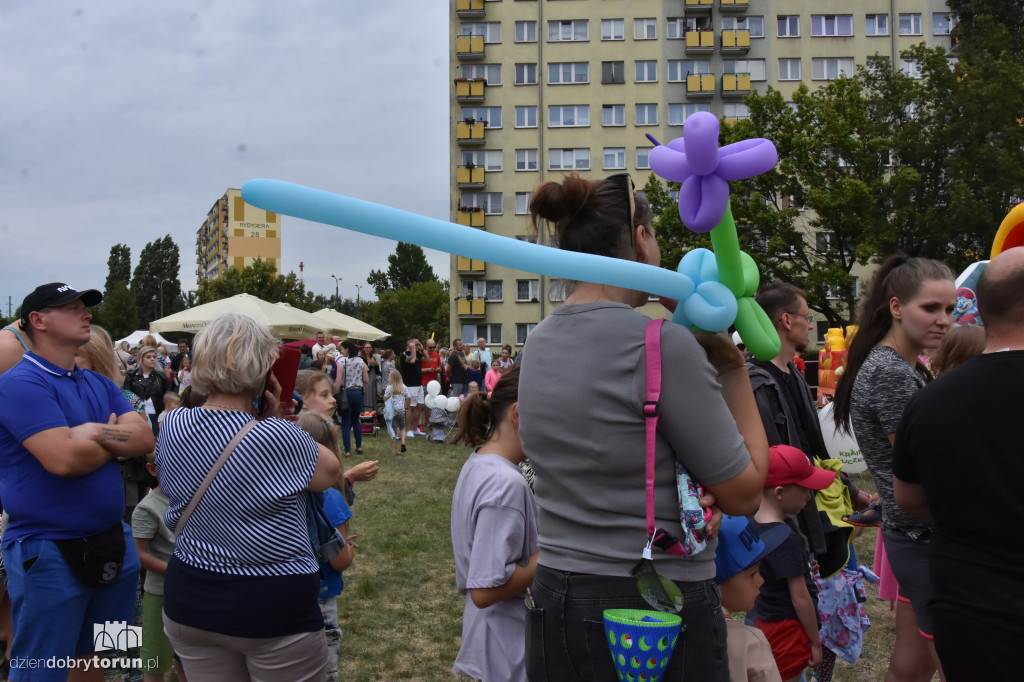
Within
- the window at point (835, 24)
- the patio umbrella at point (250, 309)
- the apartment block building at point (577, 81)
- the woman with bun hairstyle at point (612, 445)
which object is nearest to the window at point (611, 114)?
the apartment block building at point (577, 81)

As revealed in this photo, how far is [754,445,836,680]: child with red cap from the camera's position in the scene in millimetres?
3096

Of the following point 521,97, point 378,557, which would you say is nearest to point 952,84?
point 521,97

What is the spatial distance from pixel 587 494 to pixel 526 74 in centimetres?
4694

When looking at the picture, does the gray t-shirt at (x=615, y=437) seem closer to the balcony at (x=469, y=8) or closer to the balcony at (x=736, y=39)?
the balcony at (x=736, y=39)

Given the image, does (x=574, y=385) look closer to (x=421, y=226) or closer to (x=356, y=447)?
(x=421, y=226)

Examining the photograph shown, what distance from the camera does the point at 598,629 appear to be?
5.98 ft

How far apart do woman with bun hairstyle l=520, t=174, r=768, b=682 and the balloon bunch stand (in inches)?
3.6

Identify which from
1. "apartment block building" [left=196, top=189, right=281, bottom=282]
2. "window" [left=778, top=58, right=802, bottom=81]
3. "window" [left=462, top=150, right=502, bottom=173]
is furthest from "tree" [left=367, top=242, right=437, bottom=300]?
"window" [left=778, top=58, right=802, bottom=81]

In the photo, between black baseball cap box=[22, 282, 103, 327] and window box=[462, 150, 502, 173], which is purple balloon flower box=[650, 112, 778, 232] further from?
window box=[462, 150, 502, 173]

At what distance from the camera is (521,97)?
46.0 metres

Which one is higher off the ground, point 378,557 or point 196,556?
point 196,556

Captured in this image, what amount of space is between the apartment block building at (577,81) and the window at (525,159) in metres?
0.06

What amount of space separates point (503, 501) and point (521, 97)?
4575 cm

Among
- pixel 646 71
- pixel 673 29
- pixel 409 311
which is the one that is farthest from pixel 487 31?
pixel 409 311
